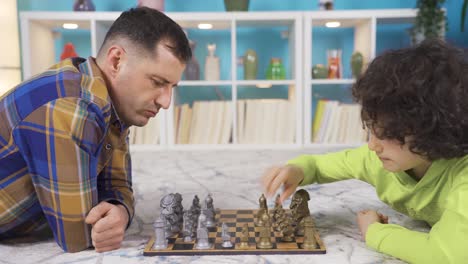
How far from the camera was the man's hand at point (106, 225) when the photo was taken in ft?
3.13

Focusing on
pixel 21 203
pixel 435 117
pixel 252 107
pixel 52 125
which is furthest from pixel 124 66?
pixel 252 107


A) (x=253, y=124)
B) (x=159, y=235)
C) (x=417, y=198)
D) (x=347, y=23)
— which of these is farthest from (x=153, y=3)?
→ (x=417, y=198)

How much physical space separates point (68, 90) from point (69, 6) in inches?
84.1

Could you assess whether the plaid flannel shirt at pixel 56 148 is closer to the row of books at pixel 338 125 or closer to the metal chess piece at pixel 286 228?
the metal chess piece at pixel 286 228

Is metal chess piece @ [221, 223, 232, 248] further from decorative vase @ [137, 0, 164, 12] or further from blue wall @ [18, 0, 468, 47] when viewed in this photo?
blue wall @ [18, 0, 468, 47]

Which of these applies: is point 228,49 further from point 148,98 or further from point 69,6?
point 148,98

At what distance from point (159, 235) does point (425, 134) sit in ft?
1.97

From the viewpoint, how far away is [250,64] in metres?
2.66

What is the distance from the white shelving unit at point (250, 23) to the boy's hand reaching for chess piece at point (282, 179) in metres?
1.43

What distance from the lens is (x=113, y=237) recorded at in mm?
989

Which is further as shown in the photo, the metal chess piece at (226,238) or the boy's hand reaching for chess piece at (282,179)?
the boy's hand reaching for chess piece at (282,179)

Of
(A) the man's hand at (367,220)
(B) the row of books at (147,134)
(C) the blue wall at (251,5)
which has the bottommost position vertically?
(A) the man's hand at (367,220)

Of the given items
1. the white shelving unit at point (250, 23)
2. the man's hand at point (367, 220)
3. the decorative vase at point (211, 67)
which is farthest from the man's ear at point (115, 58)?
the decorative vase at point (211, 67)

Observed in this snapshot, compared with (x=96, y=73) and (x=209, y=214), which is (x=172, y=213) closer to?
(x=209, y=214)
